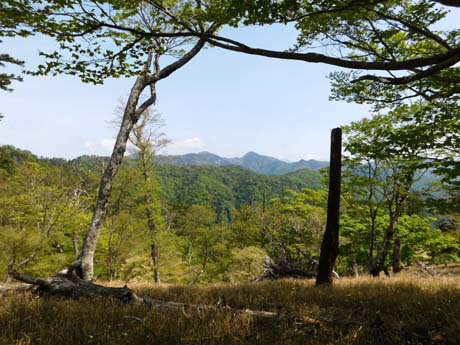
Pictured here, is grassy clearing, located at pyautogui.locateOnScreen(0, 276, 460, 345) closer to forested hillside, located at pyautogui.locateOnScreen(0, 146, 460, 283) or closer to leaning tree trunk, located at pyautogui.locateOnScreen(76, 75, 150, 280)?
leaning tree trunk, located at pyautogui.locateOnScreen(76, 75, 150, 280)

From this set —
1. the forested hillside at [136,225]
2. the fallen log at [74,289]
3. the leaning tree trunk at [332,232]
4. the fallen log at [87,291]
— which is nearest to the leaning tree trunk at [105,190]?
the fallen log at [87,291]

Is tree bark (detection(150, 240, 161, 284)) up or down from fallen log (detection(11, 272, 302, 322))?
down

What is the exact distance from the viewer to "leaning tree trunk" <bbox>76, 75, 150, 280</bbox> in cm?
752

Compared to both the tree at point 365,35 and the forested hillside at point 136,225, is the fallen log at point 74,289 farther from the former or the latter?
the forested hillside at point 136,225

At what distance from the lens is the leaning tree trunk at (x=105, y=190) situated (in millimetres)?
7520

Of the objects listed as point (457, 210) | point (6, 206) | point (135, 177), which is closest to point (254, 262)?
point (135, 177)

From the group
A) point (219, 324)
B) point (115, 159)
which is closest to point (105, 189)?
point (115, 159)

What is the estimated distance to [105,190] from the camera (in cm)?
816

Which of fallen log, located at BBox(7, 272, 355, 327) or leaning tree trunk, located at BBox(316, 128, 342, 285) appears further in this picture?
leaning tree trunk, located at BBox(316, 128, 342, 285)

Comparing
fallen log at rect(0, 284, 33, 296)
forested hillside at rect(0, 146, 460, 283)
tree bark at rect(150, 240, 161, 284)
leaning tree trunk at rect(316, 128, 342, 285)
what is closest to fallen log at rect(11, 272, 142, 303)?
fallen log at rect(0, 284, 33, 296)

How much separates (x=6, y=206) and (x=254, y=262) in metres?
16.2

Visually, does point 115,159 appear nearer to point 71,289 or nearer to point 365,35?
point 71,289

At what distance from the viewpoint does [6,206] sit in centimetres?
1777

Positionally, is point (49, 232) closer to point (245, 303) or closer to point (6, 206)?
point (6, 206)
